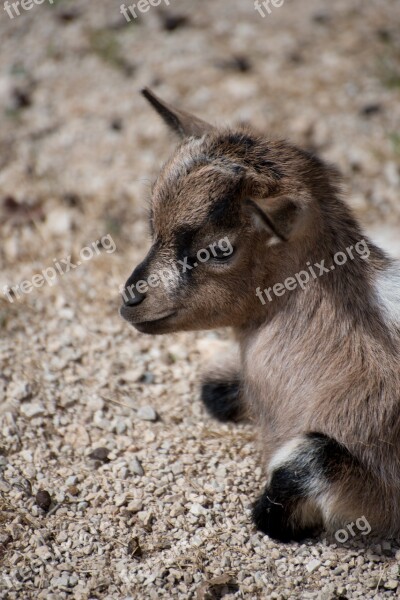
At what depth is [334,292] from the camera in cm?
397

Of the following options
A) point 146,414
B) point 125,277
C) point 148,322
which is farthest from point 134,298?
point 125,277

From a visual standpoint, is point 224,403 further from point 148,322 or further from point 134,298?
point 134,298

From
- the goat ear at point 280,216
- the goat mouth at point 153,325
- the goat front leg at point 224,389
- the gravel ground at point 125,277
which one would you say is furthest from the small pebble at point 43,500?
the goat ear at point 280,216

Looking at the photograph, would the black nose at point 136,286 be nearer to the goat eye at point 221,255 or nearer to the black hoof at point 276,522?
the goat eye at point 221,255

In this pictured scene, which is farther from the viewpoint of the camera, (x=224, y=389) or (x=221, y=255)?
(x=224, y=389)

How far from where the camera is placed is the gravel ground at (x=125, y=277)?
3.86m

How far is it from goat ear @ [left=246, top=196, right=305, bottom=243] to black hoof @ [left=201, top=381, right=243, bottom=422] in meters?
1.32

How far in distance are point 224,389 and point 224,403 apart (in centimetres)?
9

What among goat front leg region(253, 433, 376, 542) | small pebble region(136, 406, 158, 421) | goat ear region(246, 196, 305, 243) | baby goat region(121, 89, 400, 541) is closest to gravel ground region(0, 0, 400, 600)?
small pebble region(136, 406, 158, 421)

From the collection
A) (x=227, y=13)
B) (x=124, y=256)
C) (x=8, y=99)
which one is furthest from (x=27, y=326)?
(x=227, y=13)

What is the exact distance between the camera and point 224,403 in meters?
4.76

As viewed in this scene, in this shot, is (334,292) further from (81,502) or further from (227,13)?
(227,13)

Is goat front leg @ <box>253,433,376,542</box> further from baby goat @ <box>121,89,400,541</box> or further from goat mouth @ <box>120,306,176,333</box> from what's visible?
goat mouth @ <box>120,306,176,333</box>

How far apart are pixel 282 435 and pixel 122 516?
3.01 feet
